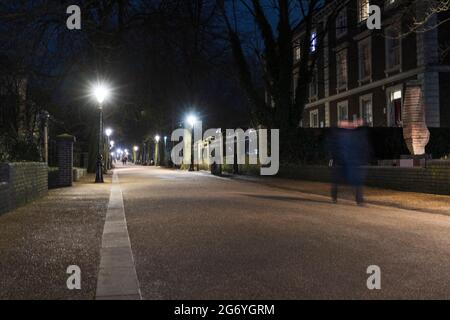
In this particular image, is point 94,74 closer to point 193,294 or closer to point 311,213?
point 311,213

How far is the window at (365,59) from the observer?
37.3m

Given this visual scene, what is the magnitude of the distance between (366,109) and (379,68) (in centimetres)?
325

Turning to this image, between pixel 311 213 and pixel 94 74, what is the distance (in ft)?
79.9

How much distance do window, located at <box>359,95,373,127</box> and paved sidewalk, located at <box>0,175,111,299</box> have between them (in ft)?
89.8

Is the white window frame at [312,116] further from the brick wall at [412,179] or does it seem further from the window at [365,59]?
the brick wall at [412,179]

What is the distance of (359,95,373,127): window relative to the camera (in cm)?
3703

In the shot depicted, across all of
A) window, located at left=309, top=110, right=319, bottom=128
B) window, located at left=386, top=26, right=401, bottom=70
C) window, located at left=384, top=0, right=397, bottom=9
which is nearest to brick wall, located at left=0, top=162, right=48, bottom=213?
window, located at left=384, top=0, right=397, bottom=9

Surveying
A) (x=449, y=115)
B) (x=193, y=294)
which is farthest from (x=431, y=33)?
(x=193, y=294)

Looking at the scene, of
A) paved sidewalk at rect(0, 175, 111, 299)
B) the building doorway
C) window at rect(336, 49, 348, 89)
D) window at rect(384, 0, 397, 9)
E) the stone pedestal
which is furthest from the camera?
window at rect(336, 49, 348, 89)

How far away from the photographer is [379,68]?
35875 millimetres

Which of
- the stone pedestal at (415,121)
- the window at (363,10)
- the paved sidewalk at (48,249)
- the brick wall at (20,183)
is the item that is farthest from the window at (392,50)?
the paved sidewalk at (48,249)

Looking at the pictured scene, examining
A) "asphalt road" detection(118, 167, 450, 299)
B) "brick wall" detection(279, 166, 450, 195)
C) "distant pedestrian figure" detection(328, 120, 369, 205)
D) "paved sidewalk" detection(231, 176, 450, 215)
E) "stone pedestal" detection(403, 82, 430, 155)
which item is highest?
"stone pedestal" detection(403, 82, 430, 155)

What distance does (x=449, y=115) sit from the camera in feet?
100

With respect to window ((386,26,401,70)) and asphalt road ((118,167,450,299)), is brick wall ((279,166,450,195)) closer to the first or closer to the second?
asphalt road ((118,167,450,299))
